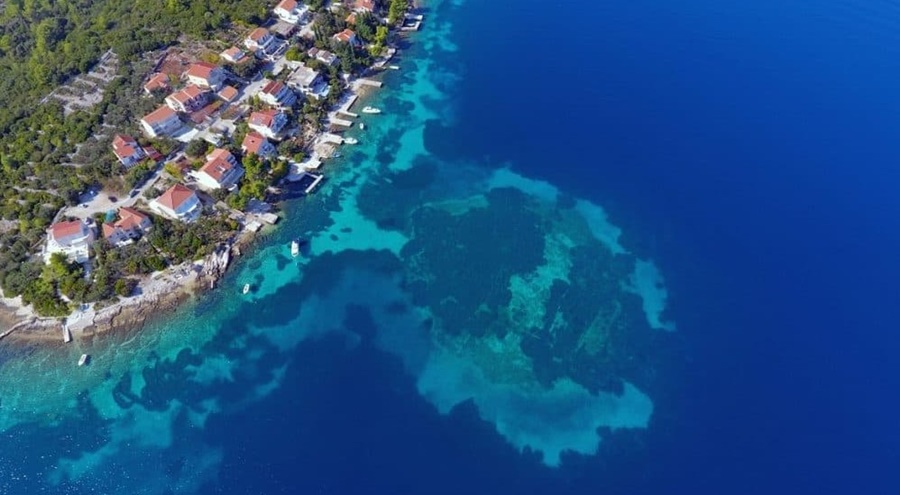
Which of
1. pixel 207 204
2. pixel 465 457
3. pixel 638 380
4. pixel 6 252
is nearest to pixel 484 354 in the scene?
pixel 465 457

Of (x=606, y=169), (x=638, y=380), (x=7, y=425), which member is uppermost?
(x=606, y=169)

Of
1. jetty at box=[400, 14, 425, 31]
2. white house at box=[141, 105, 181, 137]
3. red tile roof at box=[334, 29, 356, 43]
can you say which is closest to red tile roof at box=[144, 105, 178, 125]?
white house at box=[141, 105, 181, 137]

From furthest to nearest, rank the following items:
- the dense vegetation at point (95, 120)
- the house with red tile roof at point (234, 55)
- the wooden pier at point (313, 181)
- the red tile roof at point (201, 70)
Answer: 1. the house with red tile roof at point (234, 55)
2. the red tile roof at point (201, 70)
3. the wooden pier at point (313, 181)
4. the dense vegetation at point (95, 120)

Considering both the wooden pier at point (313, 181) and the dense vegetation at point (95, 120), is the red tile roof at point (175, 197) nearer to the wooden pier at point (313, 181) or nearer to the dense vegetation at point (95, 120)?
the dense vegetation at point (95, 120)

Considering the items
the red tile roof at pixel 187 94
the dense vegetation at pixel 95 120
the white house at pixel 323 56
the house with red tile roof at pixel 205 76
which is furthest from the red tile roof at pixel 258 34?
the red tile roof at pixel 187 94

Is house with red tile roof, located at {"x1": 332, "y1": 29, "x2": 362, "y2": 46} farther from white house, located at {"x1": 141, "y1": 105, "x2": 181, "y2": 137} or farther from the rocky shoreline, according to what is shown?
the rocky shoreline

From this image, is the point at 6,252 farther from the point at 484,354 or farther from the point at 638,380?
the point at 638,380
